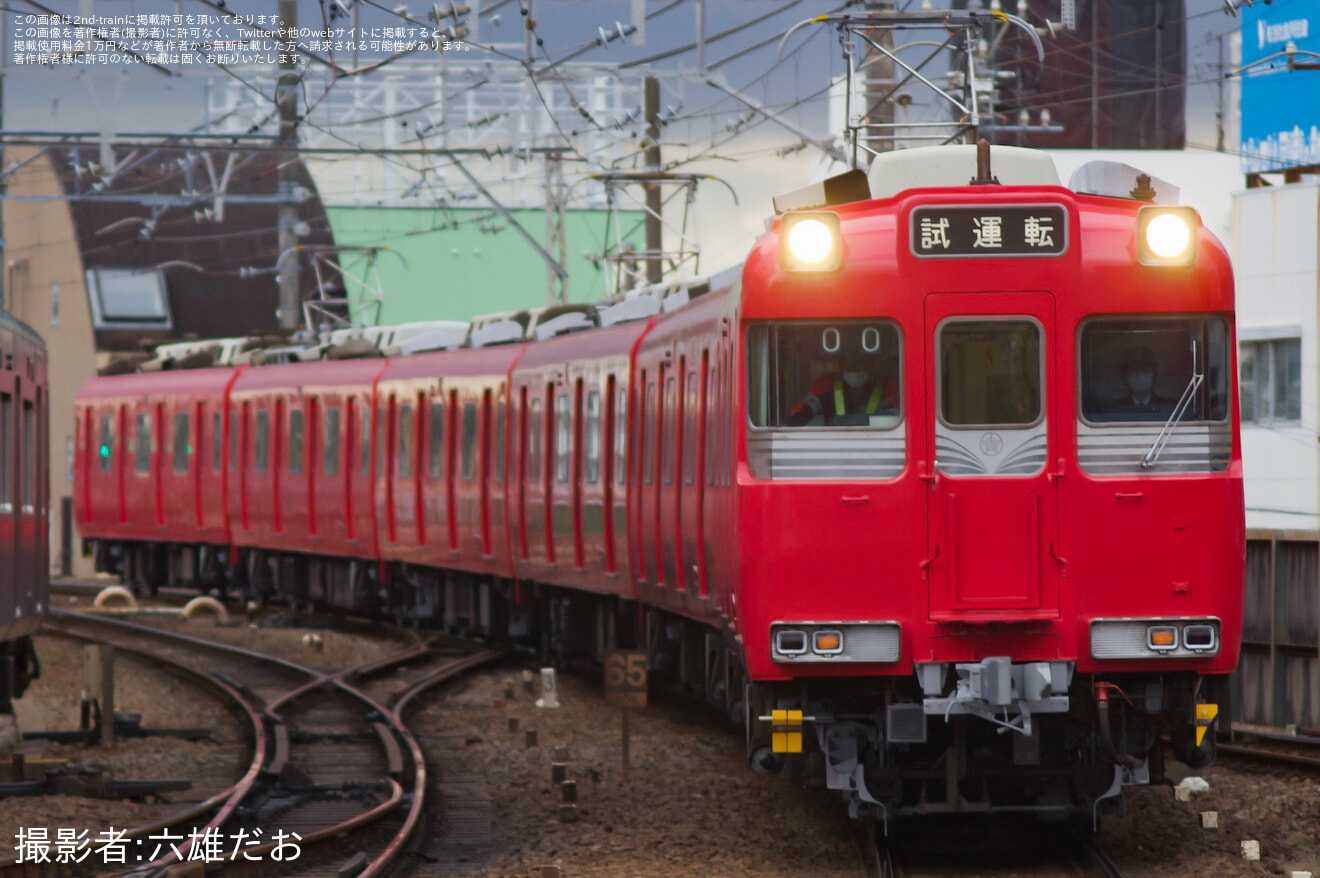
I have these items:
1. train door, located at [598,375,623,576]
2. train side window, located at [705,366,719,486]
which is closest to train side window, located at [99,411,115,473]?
train door, located at [598,375,623,576]

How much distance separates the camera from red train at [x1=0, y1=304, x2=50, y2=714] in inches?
501

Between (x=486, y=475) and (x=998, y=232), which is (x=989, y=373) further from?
(x=486, y=475)

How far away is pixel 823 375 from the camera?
8.60 metres

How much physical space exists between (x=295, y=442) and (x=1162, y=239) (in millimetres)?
17433

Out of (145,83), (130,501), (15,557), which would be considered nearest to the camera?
(15,557)

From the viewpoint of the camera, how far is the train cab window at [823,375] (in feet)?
28.0

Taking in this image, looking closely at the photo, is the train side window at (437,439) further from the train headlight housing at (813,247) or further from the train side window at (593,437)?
the train headlight housing at (813,247)

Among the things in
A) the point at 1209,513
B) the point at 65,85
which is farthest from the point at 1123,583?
Result: the point at 65,85

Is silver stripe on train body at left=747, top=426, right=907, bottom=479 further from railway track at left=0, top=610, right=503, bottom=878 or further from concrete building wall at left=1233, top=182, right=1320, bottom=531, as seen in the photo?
concrete building wall at left=1233, top=182, right=1320, bottom=531

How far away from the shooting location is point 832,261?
8578 millimetres

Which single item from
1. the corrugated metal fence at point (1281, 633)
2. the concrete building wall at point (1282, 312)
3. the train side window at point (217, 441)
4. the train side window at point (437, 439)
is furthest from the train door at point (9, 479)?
the concrete building wall at point (1282, 312)

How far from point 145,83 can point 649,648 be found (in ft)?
27.5

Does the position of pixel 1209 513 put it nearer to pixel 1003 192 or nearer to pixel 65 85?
pixel 1003 192

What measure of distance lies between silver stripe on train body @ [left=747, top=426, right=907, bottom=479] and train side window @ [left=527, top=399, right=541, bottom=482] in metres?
9.34
